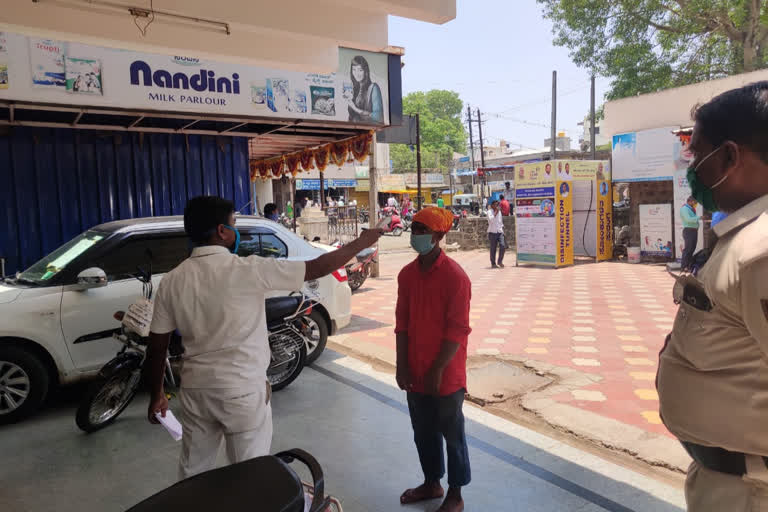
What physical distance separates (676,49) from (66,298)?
62.5ft

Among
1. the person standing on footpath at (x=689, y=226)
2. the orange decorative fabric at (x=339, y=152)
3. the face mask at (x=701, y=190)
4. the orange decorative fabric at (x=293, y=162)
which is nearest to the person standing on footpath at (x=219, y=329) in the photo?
the face mask at (x=701, y=190)

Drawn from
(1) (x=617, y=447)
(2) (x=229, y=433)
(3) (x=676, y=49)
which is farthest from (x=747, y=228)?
(3) (x=676, y=49)

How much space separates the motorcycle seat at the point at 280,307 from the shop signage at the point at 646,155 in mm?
10698

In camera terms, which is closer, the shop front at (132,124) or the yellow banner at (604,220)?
the shop front at (132,124)

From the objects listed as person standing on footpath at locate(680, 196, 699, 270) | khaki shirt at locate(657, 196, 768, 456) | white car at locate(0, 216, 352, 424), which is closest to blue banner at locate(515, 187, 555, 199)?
person standing on footpath at locate(680, 196, 699, 270)

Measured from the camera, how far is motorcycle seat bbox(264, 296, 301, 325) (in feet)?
15.0

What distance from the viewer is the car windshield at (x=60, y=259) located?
4727 mm

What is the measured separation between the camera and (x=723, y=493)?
1344mm

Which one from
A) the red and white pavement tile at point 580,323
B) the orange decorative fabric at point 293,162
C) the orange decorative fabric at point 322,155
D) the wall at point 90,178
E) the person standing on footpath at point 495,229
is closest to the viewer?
the red and white pavement tile at point 580,323

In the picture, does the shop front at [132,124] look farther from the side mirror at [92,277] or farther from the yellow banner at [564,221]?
the yellow banner at [564,221]

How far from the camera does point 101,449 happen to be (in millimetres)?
3893

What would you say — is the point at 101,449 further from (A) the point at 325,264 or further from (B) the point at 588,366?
(B) the point at 588,366

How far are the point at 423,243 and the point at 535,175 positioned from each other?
10878 millimetres

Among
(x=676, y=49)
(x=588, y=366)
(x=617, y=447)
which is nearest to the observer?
(x=617, y=447)
